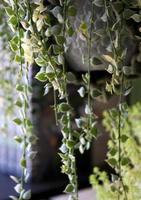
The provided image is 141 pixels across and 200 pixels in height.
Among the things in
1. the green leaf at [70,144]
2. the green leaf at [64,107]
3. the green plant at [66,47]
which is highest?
the green plant at [66,47]

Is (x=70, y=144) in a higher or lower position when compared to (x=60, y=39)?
lower

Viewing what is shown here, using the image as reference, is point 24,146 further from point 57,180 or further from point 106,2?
point 57,180

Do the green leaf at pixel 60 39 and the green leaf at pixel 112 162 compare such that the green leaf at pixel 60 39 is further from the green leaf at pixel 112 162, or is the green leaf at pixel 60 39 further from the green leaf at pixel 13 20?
the green leaf at pixel 112 162

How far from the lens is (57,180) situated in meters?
1.81

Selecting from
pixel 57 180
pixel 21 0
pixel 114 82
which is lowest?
pixel 57 180

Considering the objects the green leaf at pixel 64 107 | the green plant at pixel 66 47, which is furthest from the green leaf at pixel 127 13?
the green leaf at pixel 64 107

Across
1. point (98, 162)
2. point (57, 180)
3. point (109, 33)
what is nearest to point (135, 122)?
point (109, 33)

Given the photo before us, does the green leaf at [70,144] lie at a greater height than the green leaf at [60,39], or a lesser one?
lesser

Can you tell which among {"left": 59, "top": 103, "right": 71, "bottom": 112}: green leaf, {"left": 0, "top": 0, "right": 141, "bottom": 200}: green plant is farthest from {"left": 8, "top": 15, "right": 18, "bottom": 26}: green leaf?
{"left": 59, "top": 103, "right": 71, "bottom": 112}: green leaf

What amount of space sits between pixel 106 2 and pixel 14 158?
1.41 m

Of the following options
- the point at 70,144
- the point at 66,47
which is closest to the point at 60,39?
the point at 66,47

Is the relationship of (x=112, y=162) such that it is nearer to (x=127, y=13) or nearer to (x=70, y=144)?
(x=70, y=144)

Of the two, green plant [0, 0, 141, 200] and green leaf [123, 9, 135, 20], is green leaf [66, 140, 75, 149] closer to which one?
green plant [0, 0, 141, 200]

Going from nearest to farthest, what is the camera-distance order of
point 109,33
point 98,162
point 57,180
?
point 109,33
point 57,180
point 98,162
